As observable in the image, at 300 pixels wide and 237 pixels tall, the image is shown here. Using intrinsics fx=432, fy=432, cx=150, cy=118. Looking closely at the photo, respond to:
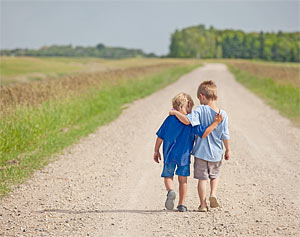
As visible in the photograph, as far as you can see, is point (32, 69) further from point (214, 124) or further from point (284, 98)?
point (214, 124)

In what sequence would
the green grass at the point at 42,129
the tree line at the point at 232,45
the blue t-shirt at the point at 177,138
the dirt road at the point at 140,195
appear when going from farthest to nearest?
1. the tree line at the point at 232,45
2. the green grass at the point at 42,129
3. the blue t-shirt at the point at 177,138
4. the dirt road at the point at 140,195

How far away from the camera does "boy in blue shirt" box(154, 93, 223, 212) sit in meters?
5.21

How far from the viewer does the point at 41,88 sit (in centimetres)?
1430

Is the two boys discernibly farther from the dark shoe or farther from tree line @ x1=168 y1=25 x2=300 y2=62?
tree line @ x1=168 y1=25 x2=300 y2=62

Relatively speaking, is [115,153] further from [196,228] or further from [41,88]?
[41,88]

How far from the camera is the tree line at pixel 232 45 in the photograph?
136 m

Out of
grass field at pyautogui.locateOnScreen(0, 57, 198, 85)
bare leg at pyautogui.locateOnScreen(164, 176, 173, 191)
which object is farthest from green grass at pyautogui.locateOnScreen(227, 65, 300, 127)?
grass field at pyautogui.locateOnScreen(0, 57, 198, 85)

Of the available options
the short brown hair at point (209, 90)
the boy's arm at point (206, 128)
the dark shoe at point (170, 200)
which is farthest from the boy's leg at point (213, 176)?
the short brown hair at point (209, 90)

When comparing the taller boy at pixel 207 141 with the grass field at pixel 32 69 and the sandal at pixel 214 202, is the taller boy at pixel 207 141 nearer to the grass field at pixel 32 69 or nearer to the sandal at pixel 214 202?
the sandal at pixel 214 202

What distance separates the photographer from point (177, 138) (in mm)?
5293

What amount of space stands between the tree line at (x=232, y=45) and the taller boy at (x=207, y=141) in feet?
407

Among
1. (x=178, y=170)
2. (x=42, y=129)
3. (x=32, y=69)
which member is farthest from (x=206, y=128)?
(x=32, y=69)

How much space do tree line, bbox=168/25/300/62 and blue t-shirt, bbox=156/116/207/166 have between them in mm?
124121

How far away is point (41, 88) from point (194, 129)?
997 cm
